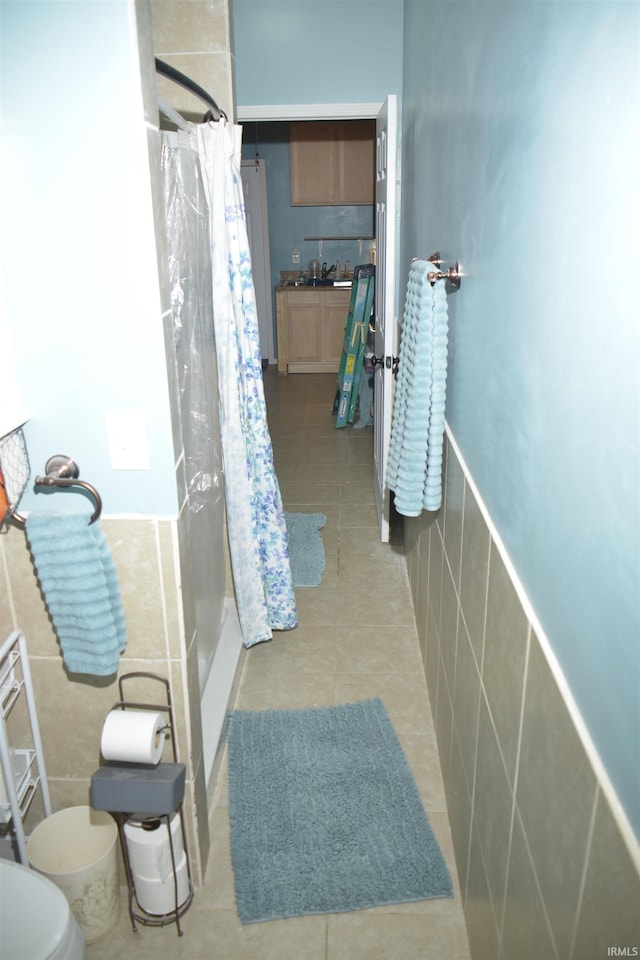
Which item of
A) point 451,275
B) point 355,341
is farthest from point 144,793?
point 355,341

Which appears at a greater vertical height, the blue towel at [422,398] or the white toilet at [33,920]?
the blue towel at [422,398]

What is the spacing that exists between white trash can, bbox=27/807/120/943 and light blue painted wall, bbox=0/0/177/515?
2.70 feet

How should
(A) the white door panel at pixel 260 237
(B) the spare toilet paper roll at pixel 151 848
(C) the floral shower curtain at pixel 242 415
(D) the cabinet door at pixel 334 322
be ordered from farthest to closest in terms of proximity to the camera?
(A) the white door panel at pixel 260 237 < (D) the cabinet door at pixel 334 322 < (C) the floral shower curtain at pixel 242 415 < (B) the spare toilet paper roll at pixel 151 848

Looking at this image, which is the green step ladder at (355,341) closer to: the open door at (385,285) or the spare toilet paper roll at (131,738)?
the open door at (385,285)

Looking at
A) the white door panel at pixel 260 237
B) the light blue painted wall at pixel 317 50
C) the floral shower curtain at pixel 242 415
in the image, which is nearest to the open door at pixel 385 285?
the light blue painted wall at pixel 317 50

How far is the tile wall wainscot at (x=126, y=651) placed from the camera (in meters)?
1.64

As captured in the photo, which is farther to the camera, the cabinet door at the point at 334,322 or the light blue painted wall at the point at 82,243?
the cabinet door at the point at 334,322

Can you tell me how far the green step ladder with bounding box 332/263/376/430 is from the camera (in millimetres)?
5340

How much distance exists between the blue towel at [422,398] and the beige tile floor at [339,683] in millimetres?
873

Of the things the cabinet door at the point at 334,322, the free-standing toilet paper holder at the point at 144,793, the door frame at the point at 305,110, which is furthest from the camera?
the cabinet door at the point at 334,322

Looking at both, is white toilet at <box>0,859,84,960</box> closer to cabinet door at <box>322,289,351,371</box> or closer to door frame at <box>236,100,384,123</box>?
door frame at <box>236,100,384,123</box>

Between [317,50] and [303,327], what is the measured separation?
3.73 m

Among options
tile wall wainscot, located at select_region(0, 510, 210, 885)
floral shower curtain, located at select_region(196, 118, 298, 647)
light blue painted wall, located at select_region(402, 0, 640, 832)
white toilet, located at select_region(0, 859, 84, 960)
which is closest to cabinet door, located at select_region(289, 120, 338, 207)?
floral shower curtain, located at select_region(196, 118, 298, 647)

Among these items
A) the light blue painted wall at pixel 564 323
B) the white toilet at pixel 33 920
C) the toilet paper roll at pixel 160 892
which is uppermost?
the light blue painted wall at pixel 564 323
